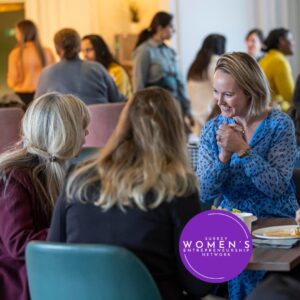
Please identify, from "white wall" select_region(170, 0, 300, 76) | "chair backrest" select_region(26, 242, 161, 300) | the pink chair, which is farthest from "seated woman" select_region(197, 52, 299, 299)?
"white wall" select_region(170, 0, 300, 76)

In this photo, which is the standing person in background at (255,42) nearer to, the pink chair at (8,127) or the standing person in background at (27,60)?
the standing person in background at (27,60)

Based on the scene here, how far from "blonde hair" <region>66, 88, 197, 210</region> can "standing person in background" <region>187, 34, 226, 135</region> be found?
15.6 feet

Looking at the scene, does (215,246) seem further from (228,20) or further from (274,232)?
(228,20)

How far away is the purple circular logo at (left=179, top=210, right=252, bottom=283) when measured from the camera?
2137 mm

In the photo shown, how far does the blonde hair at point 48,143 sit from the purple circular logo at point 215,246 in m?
0.72

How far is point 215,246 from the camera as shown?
7.00ft

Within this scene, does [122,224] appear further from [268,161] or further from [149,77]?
[149,77]

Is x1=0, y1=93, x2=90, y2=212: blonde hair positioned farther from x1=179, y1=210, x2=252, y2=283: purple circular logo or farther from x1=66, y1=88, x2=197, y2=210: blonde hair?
x1=179, y1=210, x2=252, y2=283: purple circular logo

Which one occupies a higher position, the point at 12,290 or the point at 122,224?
the point at 122,224

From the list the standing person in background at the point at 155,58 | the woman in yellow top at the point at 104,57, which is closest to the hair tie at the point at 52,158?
the woman in yellow top at the point at 104,57

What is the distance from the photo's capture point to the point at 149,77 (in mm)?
6840

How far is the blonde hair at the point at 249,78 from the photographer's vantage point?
3002mm

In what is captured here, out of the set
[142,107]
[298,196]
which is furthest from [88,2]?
[142,107]

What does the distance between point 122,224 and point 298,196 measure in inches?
46.0
